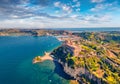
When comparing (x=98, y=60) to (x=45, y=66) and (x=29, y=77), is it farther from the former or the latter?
(x=29, y=77)

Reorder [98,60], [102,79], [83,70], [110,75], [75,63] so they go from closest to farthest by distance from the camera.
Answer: [102,79] → [110,75] → [83,70] → [75,63] → [98,60]

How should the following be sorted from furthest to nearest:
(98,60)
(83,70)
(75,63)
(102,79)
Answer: (98,60), (75,63), (83,70), (102,79)

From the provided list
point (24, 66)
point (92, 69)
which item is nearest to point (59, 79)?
point (92, 69)

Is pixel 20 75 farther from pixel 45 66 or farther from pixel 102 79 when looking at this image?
pixel 102 79

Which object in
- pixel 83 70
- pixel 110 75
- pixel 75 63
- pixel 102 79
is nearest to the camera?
pixel 102 79

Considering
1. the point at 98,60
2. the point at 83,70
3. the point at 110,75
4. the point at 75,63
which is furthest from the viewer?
the point at 98,60

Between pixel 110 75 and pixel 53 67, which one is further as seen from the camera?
pixel 53 67

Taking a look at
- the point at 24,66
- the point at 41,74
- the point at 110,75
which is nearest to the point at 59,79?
the point at 41,74

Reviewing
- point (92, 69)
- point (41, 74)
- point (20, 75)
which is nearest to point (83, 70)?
point (92, 69)

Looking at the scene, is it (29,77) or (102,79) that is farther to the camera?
(29,77)
